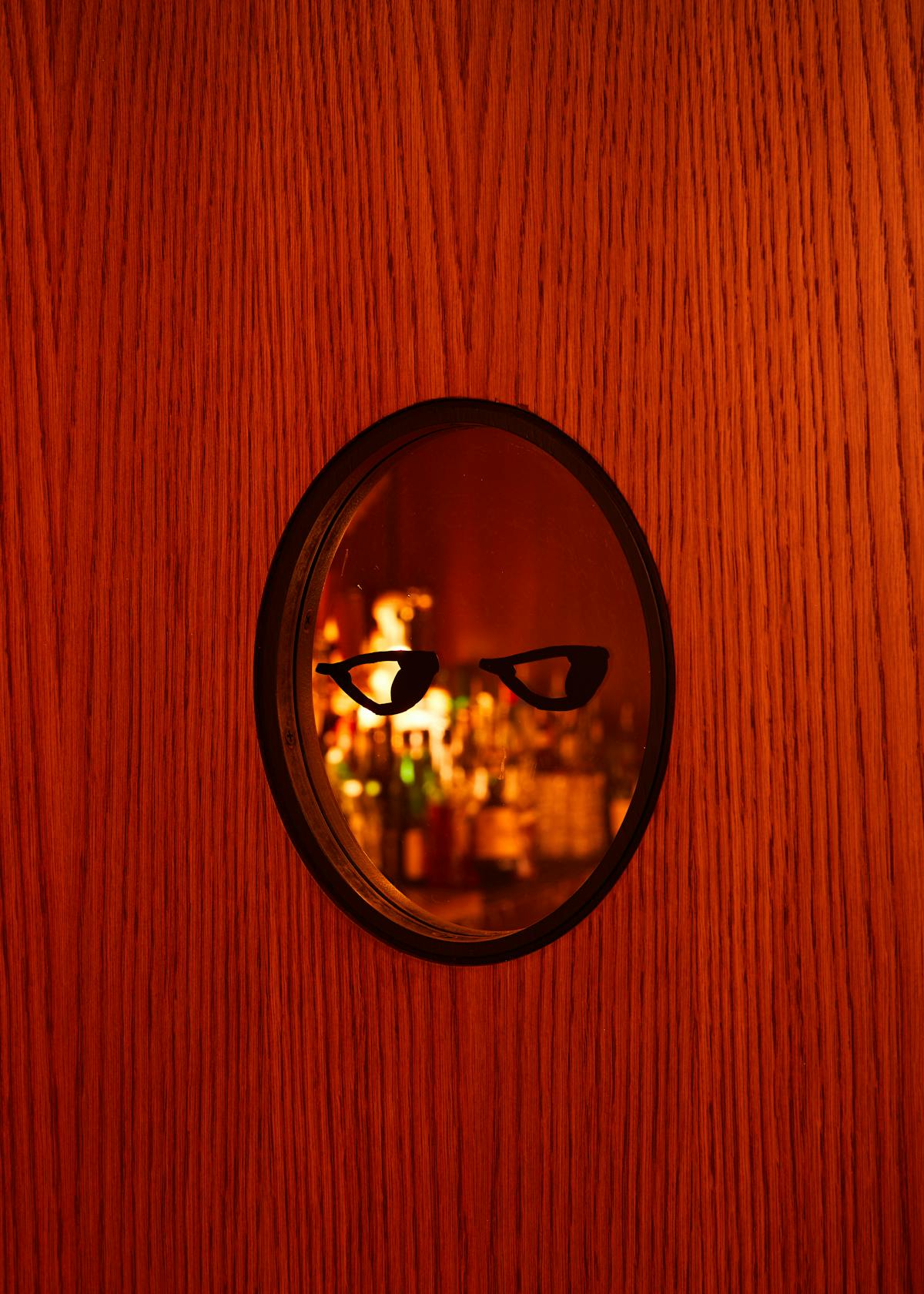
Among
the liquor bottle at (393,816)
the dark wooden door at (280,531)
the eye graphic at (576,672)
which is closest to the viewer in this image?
the dark wooden door at (280,531)

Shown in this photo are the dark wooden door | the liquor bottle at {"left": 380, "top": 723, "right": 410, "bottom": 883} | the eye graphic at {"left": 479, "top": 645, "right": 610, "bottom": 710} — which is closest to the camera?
the dark wooden door

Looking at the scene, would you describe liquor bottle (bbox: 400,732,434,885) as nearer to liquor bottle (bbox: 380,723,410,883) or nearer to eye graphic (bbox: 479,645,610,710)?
liquor bottle (bbox: 380,723,410,883)

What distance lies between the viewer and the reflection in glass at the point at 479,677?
771mm

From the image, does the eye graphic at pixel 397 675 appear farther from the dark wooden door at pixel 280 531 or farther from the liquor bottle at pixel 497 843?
the liquor bottle at pixel 497 843

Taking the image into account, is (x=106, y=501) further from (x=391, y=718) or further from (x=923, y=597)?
(x=923, y=597)

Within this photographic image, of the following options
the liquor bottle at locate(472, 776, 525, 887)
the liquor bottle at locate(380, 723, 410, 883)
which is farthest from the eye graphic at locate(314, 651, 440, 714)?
the liquor bottle at locate(472, 776, 525, 887)

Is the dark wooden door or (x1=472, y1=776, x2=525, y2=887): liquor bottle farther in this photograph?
(x1=472, y1=776, x2=525, y2=887): liquor bottle

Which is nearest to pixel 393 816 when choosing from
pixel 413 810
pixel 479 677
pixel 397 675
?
pixel 413 810

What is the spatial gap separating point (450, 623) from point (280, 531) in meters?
0.28

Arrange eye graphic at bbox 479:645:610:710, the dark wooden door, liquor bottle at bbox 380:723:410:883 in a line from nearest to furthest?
the dark wooden door < eye graphic at bbox 479:645:610:710 < liquor bottle at bbox 380:723:410:883

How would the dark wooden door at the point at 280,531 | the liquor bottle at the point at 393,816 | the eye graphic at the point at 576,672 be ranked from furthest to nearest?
the liquor bottle at the point at 393,816, the eye graphic at the point at 576,672, the dark wooden door at the point at 280,531

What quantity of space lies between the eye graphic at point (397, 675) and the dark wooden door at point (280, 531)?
8cm

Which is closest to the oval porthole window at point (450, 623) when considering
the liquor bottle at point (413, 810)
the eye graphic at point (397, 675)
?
the eye graphic at point (397, 675)

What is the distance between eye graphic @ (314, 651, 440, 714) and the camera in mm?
793
